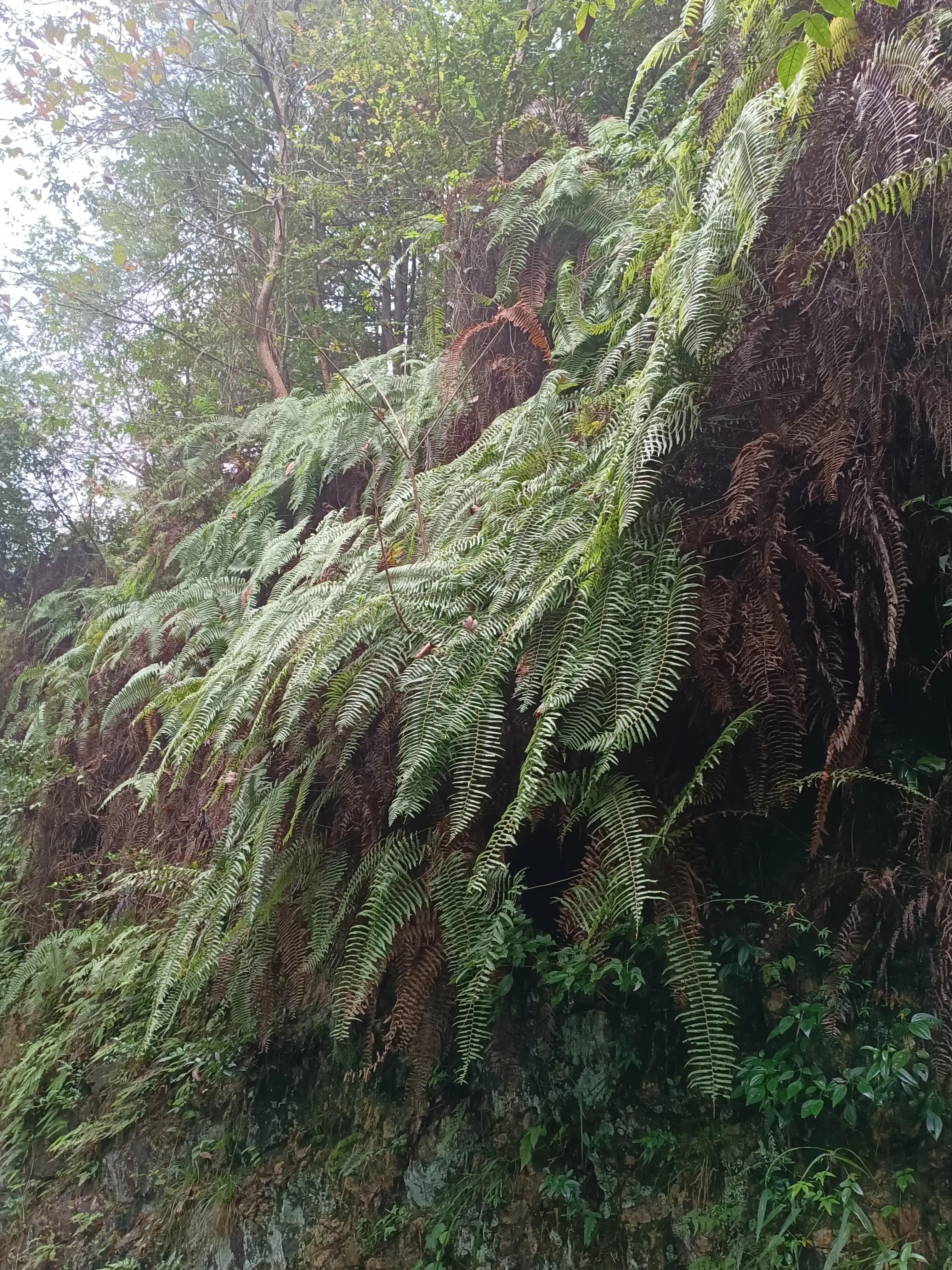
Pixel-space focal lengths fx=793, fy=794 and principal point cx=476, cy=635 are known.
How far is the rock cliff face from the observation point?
68.8 inches

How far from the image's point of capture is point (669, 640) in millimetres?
1837

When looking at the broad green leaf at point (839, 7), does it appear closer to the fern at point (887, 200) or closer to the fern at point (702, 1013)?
the fern at point (887, 200)

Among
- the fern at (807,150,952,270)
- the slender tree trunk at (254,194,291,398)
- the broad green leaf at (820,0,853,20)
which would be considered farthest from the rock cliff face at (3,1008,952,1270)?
the slender tree trunk at (254,194,291,398)

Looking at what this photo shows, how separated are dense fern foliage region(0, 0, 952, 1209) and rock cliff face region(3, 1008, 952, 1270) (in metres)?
0.20

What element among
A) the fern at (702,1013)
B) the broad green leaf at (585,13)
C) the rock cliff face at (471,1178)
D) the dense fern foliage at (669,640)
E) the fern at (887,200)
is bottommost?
the rock cliff face at (471,1178)

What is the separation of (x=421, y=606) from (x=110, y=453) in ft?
22.4

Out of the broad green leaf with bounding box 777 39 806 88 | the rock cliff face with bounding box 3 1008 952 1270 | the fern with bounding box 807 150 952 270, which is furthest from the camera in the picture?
the rock cliff face with bounding box 3 1008 952 1270

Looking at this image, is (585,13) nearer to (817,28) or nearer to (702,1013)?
(817,28)

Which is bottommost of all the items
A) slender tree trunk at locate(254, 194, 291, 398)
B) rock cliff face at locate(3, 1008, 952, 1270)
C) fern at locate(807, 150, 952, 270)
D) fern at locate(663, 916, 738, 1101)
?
rock cliff face at locate(3, 1008, 952, 1270)

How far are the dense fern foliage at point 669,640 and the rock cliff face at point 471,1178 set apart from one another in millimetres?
199

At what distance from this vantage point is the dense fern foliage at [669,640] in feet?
5.86

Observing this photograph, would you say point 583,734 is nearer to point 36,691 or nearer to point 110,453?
point 36,691

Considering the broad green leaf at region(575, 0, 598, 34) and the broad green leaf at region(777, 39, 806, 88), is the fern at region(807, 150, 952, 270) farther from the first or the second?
the broad green leaf at region(575, 0, 598, 34)

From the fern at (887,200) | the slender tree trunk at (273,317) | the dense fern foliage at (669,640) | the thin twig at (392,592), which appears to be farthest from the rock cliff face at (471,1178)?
the slender tree trunk at (273,317)
